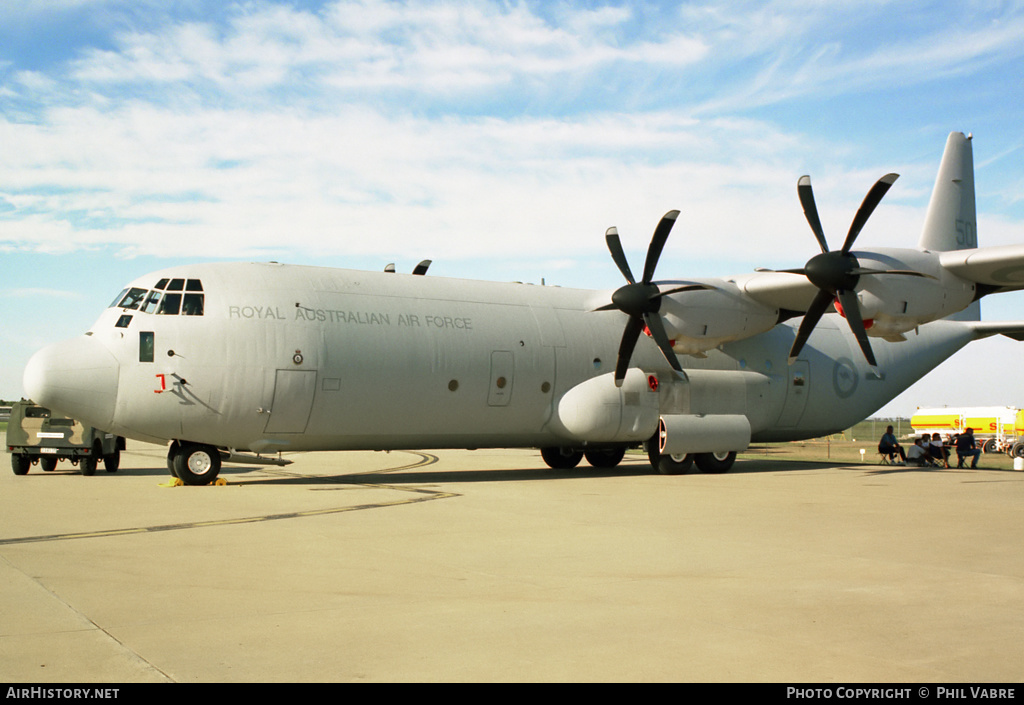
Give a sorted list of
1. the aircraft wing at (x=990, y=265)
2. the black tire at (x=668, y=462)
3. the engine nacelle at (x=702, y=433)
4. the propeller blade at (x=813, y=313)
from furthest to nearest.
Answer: the black tire at (x=668, y=462) → the engine nacelle at (x=702, y=433) → the propeller blade at (x=813, y=313) → the aircraft wing at (x=990, y=265)

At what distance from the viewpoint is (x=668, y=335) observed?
20109 mm

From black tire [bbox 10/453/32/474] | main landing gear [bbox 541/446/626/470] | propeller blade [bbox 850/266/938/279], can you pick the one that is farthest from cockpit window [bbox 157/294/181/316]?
propeller blade [bbox 850/266/938/279]

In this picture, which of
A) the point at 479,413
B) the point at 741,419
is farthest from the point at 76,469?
the point at 741,419

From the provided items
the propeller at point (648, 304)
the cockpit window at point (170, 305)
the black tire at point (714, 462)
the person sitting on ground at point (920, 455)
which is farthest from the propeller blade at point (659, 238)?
the person sitting on ground at point (920, 455)

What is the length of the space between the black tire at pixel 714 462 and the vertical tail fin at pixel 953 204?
842 cm

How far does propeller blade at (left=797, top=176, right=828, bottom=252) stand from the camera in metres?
19.3

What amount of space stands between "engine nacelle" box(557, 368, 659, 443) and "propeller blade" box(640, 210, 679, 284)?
2.64 meters

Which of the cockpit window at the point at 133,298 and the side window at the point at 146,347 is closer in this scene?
the side window at the point at 146,347

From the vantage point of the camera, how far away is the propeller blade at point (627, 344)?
19.6 m

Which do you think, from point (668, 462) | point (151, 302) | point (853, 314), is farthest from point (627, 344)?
point (151, 302)

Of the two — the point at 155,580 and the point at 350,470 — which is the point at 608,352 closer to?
the point at 350,470

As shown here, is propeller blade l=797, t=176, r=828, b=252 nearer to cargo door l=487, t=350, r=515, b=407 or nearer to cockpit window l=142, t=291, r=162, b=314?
cargo door l=487, t=350, r=515, b=407

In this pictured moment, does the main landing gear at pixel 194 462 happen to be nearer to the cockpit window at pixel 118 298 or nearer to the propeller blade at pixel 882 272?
the cockpit window at pixel 118 298
